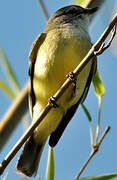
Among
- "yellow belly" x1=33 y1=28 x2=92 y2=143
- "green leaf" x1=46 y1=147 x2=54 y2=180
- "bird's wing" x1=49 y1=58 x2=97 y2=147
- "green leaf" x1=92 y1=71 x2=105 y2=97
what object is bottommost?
"bird's wing" x1=49 y1=58 x2=97 y2=147

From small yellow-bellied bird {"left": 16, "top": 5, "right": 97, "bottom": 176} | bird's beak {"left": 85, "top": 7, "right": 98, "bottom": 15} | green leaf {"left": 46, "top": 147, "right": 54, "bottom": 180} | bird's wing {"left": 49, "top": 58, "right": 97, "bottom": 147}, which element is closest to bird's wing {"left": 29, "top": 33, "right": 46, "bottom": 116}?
small yellow-bellied bird {"left": 16, "top": 5, "right": 97, "bottom": 176}

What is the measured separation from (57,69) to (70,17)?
4.06ft

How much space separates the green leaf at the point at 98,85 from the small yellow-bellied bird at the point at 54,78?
13 cm

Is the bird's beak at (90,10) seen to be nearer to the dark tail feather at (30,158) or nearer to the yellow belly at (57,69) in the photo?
the yellow belly at (57,69)

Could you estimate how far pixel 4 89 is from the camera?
3.32 meters

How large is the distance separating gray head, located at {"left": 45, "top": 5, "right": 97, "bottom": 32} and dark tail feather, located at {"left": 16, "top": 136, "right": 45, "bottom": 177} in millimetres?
1421

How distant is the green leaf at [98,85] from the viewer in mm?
3276

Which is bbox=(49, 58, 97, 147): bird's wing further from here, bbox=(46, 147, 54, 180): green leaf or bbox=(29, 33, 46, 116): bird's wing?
bbox=(46, 147, 54, 180): green leaf

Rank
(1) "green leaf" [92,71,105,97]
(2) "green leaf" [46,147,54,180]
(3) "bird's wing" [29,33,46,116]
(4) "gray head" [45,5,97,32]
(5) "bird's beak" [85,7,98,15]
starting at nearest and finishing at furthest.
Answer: (2) "green leaf" [46,147,54,180] < (1) "green leaf" [92,71,105,97] < (3) "bird's wing" [29,33,46,116] < (5) "bird's beak" [85,7,98,15] < (4) "gray head" [45,5,97,32]

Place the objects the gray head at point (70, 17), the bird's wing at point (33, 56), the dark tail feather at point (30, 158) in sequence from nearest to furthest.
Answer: the dark tail feather at point (30, 158)
the bird's wing at point (33, 56)
the gray head at point (70, 17)

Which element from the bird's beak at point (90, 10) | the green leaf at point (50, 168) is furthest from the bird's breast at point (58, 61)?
the green leaf at point (50, 168)

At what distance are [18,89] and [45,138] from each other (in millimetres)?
741

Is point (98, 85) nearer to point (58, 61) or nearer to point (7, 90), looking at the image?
point (58, 61)

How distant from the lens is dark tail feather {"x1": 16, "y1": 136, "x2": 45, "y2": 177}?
3.44m
